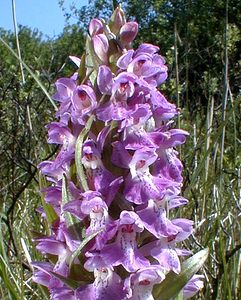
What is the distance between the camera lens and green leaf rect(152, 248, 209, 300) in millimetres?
922

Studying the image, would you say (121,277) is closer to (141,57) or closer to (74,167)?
(74,167)

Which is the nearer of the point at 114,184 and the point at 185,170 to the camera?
the point at 114,184

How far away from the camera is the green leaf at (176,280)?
922mm

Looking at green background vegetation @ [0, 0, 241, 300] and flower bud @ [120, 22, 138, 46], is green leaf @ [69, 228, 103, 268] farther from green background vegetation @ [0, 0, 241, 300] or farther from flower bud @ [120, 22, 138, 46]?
flower bud @ [120, 22, 138, 46]

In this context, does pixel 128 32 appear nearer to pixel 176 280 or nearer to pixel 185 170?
pixel 176 280

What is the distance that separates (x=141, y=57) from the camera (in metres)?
0.98

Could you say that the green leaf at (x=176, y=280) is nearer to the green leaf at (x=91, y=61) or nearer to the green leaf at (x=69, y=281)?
the green leaf at (x=69, y=281)

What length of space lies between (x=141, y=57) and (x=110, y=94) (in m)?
0.07

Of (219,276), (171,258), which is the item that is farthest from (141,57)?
(219,276)

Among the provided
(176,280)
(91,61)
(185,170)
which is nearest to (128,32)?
(91,61)

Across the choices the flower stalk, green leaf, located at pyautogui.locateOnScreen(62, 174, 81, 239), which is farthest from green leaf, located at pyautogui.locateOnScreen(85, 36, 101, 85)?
green leaf, located at pyautogui.locateOnScreen(62, 174, 81, 239)

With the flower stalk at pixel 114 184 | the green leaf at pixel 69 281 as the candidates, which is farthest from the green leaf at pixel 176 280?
the green leaf at pixel 69 281

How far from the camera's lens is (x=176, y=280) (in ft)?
3.05

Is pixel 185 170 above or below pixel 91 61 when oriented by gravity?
below
